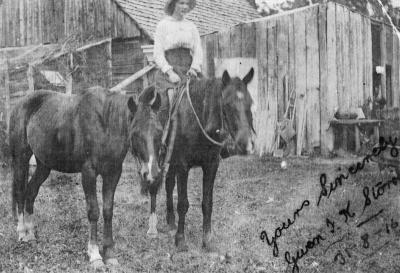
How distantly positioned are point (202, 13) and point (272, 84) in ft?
19.0

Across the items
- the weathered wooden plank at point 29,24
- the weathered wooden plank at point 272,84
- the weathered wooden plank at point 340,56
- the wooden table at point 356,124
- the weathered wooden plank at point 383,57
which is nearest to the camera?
the wooden table at point 356,124

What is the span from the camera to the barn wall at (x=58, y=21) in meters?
14.5

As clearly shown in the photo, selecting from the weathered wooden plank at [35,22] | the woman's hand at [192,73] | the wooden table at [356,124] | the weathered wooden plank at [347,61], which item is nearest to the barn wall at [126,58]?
the weathered wooden plank at [35,22]

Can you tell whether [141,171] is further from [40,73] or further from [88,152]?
[40,73]

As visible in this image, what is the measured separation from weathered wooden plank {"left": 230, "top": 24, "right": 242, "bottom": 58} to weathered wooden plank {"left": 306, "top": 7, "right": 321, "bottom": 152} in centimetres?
179

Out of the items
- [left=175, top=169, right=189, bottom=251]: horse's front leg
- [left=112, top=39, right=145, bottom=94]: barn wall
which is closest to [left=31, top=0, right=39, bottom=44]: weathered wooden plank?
[left=112, top=39, right=145, bottom=94]: barn wall

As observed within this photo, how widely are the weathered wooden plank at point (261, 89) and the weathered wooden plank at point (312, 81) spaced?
3.56 feet

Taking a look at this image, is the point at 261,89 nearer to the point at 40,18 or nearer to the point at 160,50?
the point at 160,50

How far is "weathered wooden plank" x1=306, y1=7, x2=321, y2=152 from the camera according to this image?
10906 mm

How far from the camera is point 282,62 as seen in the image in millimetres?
11523

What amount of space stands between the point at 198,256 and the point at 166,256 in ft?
1.16

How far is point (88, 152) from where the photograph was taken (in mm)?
5035

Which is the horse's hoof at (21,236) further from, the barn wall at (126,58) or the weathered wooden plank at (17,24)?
the weathered wooden plank at (17,24)

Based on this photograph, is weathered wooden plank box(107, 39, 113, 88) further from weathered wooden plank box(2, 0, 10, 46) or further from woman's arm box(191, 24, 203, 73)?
woman's arm box(191, 24, 203, 73)
